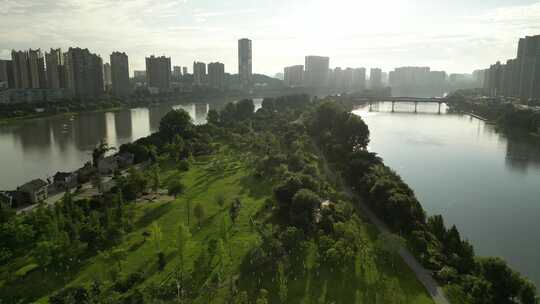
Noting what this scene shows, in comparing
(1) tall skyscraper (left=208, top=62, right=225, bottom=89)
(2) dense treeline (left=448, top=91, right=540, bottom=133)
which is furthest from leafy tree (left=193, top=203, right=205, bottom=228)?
(1) tall skyscraper (left=208, top=62, right=225, bottom=89)

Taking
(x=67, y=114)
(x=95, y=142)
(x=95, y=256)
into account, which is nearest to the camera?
(x=95, y=256)

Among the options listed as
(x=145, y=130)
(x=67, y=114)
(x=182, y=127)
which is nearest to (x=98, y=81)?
(x=67, y=114)

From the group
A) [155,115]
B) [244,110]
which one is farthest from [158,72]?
[244,110]

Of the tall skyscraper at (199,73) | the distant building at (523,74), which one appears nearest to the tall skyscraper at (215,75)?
the tall skyscraper at (199,73)

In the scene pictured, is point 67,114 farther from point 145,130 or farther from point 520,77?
point 520,77

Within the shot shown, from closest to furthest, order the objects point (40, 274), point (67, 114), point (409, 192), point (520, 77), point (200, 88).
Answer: point (40, 274)
point (409, 192)
point (67, 114)
point (520, 77)
point (200, 88)

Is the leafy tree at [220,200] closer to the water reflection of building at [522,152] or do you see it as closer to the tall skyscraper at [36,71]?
the water reflection of building at [522,152]
